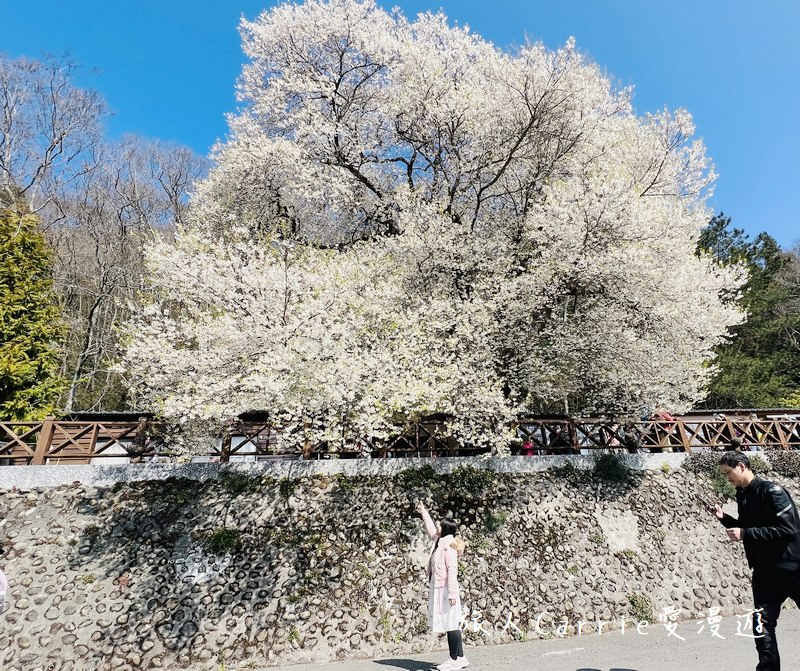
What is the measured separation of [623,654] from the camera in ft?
21.3

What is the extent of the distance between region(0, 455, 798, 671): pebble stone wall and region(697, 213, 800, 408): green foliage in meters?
15.6

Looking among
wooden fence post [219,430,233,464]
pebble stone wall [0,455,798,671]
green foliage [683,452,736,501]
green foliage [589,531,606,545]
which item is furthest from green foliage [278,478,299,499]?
green foliage [683,452,736,501]

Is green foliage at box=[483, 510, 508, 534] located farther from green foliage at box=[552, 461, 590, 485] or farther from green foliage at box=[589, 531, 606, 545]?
green foliage at box=[552, 461, 590, 485]

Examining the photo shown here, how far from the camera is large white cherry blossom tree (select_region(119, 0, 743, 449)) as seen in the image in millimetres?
9203

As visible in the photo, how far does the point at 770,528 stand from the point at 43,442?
1390 cm

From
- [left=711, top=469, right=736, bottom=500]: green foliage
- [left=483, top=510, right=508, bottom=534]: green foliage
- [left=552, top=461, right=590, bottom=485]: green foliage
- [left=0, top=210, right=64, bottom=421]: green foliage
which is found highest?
[left=0, top=210, right=64, bottom=421]: green foliage

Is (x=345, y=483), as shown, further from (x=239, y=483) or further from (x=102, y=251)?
(x=102, y=251)

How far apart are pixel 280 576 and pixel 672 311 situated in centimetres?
1144

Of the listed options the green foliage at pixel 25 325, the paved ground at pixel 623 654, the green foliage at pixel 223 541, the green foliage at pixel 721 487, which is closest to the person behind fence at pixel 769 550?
the paved ground at pixel 623 654

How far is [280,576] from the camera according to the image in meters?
8.10

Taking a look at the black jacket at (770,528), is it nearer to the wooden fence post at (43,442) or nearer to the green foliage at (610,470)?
the green foliage at (610,470)

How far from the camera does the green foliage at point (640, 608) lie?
845cm

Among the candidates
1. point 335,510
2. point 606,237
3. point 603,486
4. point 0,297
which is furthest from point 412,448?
point 0,297

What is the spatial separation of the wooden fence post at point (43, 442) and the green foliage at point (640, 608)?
45.8ft
